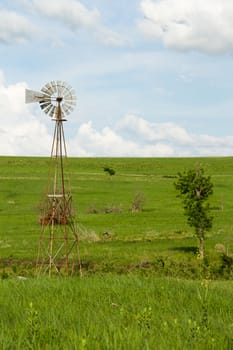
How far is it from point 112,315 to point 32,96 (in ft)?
84.8

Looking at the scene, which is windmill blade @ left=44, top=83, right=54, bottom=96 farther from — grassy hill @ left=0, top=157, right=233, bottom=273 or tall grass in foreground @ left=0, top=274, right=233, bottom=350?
tall grass in foreground @ left=0, top=274, right=233, bottom=350

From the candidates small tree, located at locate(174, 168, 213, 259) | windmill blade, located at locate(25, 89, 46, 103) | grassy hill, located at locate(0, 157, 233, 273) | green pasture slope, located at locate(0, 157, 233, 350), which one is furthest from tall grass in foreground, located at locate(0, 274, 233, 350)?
small tree, located at locate(174, 168, 213, 259)

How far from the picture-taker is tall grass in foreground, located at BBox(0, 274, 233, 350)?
4.50 meters

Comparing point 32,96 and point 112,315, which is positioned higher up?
point 32,96

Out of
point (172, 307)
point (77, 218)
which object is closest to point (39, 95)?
point (172, 307)

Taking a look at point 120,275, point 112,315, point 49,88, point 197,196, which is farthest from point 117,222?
point 112,315

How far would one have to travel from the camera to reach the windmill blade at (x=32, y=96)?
30.7 meters

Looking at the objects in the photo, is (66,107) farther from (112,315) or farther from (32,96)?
(112,315)

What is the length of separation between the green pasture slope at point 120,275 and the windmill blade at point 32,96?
930cm

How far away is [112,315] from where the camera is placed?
240 inches

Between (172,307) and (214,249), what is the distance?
3933cm

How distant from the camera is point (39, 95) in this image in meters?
31.0

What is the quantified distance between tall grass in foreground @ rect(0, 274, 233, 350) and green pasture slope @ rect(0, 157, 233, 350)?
0.02m

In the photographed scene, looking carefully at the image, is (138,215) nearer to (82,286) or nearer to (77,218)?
(77,218)
